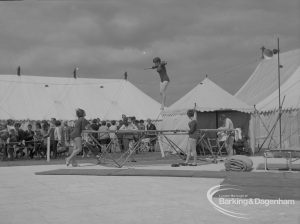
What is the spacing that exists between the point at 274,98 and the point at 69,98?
10.6 metres

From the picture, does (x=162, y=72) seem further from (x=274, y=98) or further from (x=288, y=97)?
(x=274, y=98)

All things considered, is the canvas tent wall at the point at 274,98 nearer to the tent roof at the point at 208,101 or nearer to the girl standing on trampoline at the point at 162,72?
the tent roof at the point at 208,101

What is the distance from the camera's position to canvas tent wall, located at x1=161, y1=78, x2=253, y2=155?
54.3 ft

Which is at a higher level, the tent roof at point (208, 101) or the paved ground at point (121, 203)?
the tent roof at point (208, 101)

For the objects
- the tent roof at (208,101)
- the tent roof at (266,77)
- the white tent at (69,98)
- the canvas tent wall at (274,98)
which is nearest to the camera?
the tent roof at (208,101)

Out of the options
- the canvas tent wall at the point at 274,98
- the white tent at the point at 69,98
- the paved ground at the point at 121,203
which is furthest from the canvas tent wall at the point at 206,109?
the paved ground at the point at 121,203

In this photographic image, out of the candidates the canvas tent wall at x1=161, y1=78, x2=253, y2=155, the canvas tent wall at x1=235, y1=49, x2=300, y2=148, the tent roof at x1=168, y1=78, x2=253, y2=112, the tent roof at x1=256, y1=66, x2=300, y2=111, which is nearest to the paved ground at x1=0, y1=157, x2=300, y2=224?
the tent roof at x1=168, y1=78, x2=253, y2=112

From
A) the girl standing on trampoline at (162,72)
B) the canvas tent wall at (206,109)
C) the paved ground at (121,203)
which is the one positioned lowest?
the paved ground at (121,203)

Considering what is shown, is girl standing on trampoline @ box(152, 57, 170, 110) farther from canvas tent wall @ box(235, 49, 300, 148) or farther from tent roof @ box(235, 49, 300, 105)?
tent roof @ box(235, 49, 300, 105)

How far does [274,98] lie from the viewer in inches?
778

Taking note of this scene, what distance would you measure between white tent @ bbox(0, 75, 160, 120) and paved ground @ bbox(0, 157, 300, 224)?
14.7m

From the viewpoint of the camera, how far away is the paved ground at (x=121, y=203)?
495cm

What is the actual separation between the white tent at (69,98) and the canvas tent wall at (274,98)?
215 inches

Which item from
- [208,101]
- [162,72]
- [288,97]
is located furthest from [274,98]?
[162,72]
